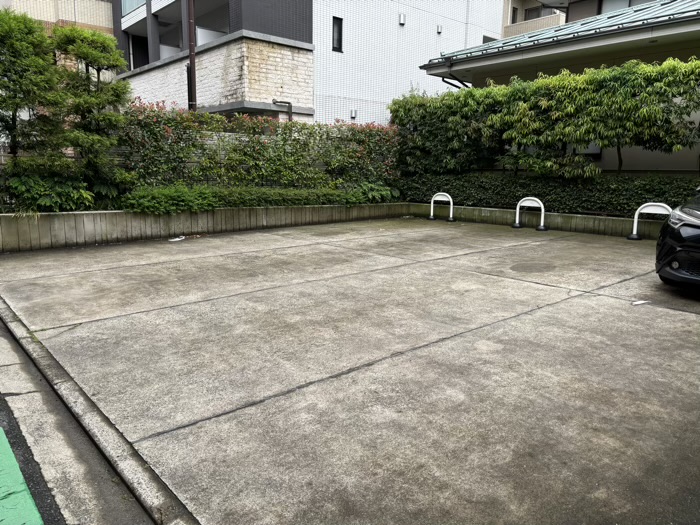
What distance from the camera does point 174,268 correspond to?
6184mm

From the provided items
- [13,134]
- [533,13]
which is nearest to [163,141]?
[13,134]

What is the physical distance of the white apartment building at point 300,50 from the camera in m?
13.7

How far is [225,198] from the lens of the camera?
9.31 m

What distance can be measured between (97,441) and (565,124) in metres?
9.47

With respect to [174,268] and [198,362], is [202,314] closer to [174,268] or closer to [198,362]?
[198,362]

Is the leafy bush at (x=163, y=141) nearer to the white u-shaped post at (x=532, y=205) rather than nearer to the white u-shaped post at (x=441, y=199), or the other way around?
the white u-shaped post at (x=441, y=199)

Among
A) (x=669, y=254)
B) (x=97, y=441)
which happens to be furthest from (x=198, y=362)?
(x=669, y=254)

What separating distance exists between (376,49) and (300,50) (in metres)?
2.98

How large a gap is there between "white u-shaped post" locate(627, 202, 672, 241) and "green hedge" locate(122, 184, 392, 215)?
5.44m

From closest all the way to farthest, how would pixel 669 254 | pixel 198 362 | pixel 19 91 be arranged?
pixel 198 362 < pixel 669 254 < pixel 19 91

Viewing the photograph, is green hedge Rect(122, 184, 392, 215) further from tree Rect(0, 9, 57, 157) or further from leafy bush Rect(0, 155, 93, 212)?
tree Rect(0, 9, 57, 157)

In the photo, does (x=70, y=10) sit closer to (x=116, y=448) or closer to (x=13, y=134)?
(x=13, y=134)

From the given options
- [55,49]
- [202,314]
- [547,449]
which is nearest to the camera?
[547,449]

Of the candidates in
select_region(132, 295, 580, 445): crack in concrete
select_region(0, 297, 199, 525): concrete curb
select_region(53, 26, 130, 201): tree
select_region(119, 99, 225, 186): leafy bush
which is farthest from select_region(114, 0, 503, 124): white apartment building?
select_region(0, 297, 199, 525): concrete curb
